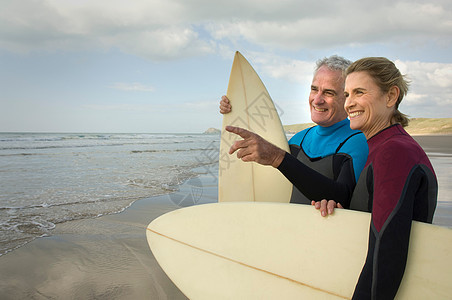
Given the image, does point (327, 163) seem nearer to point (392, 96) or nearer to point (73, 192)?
point (392, 96)

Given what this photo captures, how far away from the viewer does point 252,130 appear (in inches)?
105

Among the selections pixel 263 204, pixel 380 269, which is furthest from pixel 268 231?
pixel 380 269

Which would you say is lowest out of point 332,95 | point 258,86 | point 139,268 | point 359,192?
point 139,268

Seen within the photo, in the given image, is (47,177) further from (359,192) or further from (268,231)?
(359,192)

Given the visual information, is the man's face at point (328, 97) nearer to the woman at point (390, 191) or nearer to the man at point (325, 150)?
the man at point (325, 150)

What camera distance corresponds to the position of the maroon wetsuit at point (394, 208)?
1.07 meters

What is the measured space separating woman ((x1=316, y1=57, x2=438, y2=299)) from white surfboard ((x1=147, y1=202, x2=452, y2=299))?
12cm

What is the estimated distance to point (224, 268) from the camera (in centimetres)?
183

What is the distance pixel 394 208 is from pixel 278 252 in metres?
0.76

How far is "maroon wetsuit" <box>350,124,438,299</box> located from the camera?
42.1 inches

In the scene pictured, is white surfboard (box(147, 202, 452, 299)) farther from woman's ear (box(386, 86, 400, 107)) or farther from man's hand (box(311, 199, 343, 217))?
woman's ear (box(386, 86, 400, 107))

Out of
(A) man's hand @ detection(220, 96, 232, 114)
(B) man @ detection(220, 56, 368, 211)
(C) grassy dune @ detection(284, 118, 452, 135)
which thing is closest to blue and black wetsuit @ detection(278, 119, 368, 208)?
(B) man @ detection(220, 56, 368, 211)

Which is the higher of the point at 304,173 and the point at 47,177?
the point at 304,173

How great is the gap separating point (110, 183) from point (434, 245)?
19.2 ft
